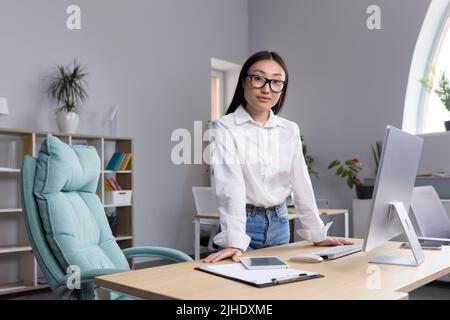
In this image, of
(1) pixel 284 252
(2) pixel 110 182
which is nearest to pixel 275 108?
(1) pixel 284 252

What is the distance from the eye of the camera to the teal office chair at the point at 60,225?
1.64m

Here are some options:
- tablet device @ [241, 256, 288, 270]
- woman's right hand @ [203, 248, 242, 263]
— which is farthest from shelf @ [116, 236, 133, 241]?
tablet device @ [241, 256, 288, 270]

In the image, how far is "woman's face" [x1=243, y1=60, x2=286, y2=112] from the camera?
1.84 metres

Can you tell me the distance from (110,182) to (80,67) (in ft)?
4.13

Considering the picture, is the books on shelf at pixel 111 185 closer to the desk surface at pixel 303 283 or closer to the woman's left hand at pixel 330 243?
the woman's left hand at pixel 330 243

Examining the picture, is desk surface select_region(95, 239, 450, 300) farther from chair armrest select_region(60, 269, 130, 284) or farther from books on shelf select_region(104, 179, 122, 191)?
books on shelf select_region(104, 179, 122, 191)

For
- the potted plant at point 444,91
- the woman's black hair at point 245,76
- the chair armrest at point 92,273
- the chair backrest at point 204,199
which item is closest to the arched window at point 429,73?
the potted plant at point 444,91

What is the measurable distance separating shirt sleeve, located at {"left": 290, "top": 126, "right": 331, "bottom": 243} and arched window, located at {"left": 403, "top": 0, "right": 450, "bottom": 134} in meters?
3.89

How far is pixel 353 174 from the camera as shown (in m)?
5.66

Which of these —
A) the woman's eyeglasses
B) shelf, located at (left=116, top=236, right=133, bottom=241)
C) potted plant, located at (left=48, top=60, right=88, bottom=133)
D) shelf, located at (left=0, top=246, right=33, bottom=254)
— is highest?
potted plant, located at (left=48, top=60, right=88, bottom=133)

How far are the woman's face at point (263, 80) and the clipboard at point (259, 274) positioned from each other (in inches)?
27.1

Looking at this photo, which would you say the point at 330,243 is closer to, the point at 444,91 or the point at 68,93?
the point at 68,93
